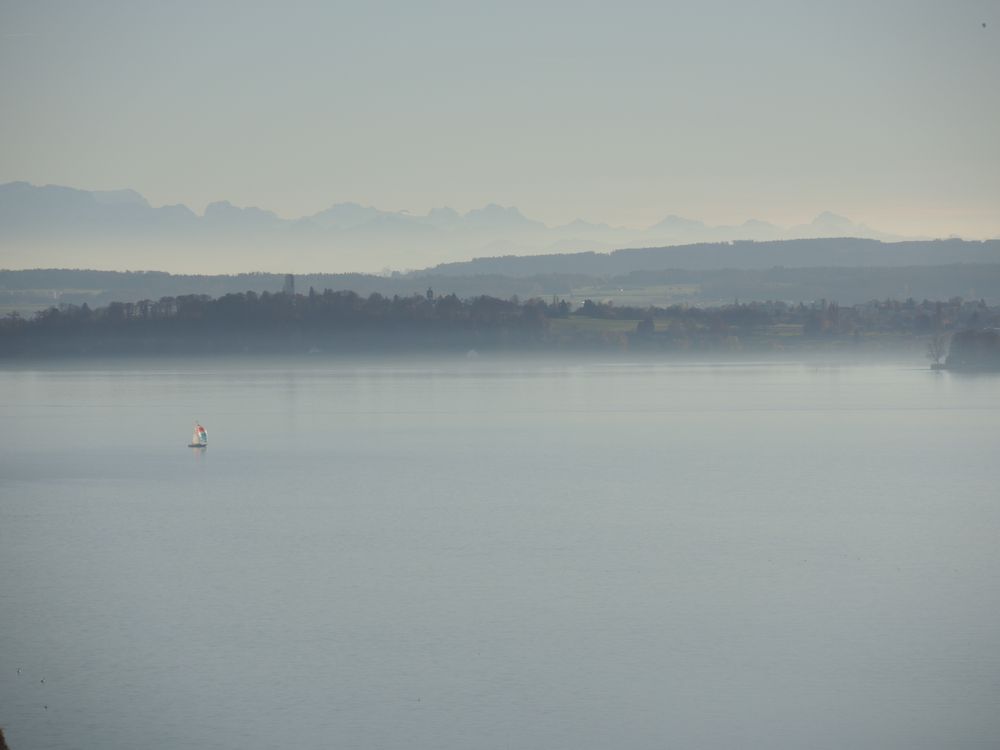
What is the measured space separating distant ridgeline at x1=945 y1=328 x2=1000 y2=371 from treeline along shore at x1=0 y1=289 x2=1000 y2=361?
98.4 ft

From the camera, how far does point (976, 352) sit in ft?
387

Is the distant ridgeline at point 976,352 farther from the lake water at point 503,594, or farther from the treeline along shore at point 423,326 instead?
the lake water at point 503,594

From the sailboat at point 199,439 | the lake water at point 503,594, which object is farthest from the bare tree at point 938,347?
the sailboat at point 199,439

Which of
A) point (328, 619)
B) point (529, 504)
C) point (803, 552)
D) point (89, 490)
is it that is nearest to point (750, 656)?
point (328, 619)

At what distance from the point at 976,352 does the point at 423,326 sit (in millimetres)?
68634

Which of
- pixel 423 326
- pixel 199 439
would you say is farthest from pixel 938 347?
pixel 199 439

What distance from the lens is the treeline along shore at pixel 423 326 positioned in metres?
153

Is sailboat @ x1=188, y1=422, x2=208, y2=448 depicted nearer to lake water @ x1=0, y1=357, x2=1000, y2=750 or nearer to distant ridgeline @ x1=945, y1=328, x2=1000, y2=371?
lake water @ x1=0, y1=357, x2=1000, y2=750

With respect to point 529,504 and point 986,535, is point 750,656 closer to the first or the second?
point 986,535

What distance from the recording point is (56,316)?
155 m

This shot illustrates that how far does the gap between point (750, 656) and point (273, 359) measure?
14386 cm

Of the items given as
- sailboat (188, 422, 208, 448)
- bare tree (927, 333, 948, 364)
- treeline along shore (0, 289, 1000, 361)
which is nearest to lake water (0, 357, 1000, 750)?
sailboat (188, 422, 208, 448)

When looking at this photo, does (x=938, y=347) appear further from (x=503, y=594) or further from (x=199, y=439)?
(x=503, y=594)

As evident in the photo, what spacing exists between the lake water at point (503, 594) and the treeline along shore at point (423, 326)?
106 m
